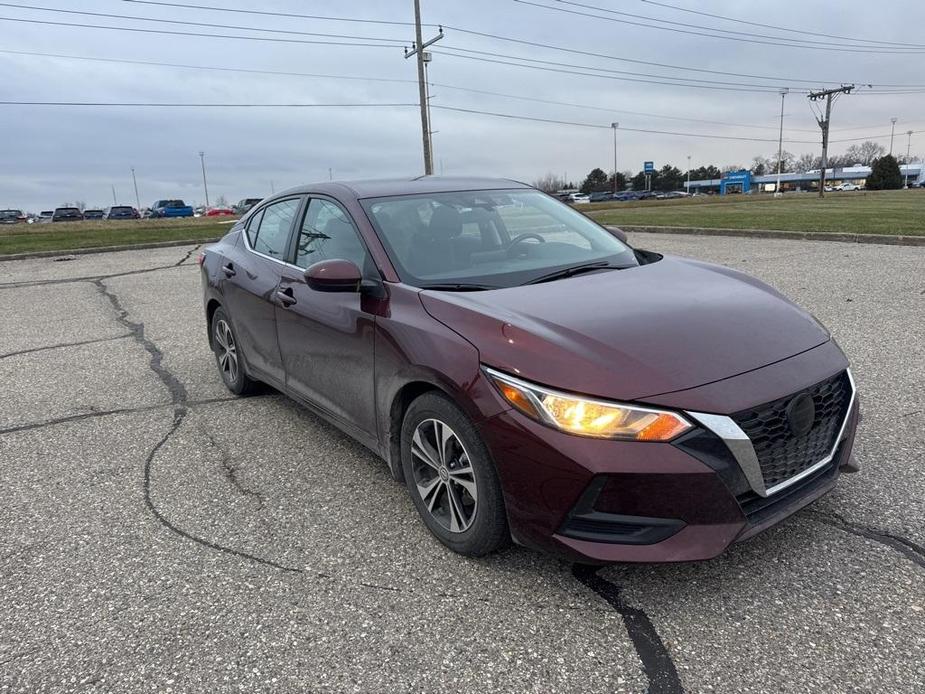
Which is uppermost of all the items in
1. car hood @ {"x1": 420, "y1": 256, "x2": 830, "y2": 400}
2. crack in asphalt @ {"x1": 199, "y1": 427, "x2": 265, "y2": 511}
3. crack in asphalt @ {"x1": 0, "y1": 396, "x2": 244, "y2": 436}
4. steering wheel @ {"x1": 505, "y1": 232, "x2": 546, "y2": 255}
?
steering wheel @ {"x1": 505, "y1": 232, "x2": 546, "y2": 255}

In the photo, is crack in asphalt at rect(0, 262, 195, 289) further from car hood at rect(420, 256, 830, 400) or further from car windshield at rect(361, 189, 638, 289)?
car hood at rect(420, 256, 830, 400)

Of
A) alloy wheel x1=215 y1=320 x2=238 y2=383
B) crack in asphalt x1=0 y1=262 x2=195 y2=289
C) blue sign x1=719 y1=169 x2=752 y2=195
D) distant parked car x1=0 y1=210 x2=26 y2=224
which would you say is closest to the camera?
alloy wheel x1=215 y1=320 x2=238 y2=383

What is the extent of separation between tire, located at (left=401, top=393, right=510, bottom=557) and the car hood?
324mm

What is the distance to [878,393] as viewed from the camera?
467cm

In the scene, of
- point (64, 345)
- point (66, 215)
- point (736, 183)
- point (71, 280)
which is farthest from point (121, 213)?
point (736, 183)

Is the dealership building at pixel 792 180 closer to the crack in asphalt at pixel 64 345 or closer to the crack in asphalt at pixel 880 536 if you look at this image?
the crack in asphalt at pixel 64 345

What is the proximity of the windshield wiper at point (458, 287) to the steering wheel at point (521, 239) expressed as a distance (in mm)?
528

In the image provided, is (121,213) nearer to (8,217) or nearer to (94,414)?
(8,217)

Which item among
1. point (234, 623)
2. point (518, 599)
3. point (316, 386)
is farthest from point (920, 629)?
point (316, 386)

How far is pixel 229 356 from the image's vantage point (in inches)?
207

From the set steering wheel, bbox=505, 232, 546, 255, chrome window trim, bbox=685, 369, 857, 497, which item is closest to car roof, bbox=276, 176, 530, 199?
steering wheel, bbox=505, 232, 546, 255

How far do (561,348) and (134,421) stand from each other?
345cm

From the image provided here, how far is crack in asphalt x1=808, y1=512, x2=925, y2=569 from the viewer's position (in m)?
2.78

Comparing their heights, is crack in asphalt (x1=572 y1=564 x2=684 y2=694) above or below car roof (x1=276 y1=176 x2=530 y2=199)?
below
